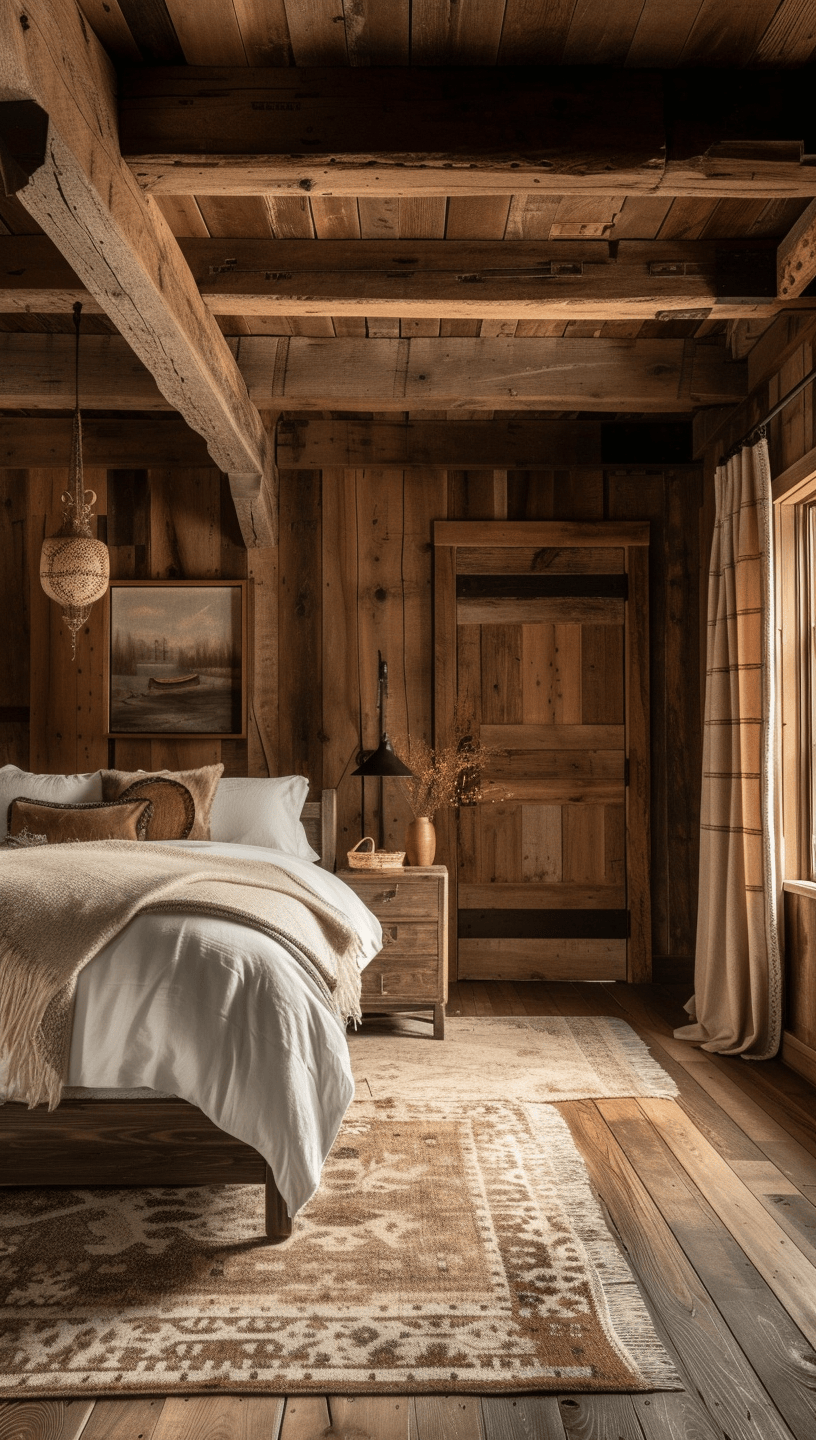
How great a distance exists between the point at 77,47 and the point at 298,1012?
194 centimetres

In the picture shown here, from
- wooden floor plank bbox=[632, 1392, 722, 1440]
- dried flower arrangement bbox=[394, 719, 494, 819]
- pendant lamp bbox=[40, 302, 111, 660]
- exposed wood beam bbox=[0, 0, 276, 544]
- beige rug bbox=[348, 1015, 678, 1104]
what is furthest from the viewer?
dried flower arrangement bbox=[394, 719, 494, 819]

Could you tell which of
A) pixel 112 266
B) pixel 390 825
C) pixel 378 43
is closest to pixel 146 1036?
pixel 112 266

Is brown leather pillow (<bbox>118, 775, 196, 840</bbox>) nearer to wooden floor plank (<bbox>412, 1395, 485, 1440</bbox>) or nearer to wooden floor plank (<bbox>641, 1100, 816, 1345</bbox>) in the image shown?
wooden floor plank (<bbox>641, 1100, 816, 1345</bbox>)

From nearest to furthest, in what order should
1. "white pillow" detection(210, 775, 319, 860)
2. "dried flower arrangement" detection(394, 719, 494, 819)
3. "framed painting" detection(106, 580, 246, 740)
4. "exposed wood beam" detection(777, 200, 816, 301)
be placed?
"exposed wood beam" detection(777, 200, 816, 301), "white pillow" detection(210, 775, 319, 860), "dried flower arrangement" detection(394, 719, 494, 819), "framed painting" detection(106, 580, 246, 740)

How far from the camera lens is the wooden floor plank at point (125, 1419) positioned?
1520 millimetres

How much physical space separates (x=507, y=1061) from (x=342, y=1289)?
5.20 ft

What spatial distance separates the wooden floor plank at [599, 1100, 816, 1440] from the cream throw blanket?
862 mm

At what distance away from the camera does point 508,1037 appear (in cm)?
372

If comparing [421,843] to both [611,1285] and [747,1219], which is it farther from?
[611,1285]

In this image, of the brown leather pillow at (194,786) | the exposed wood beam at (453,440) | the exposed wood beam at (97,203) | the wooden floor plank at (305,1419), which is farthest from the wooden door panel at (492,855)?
the wooden floor plank at (305,1419)

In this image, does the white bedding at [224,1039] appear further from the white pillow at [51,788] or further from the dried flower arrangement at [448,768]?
the dried flower arrangement at [448,768]

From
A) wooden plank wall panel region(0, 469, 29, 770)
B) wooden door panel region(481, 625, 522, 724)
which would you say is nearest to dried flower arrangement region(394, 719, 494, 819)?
wooden door panel region(481, 625, 522, 724)

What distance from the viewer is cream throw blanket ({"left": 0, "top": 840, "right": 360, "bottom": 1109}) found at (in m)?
2.14

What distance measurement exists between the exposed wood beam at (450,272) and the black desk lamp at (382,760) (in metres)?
1.73
